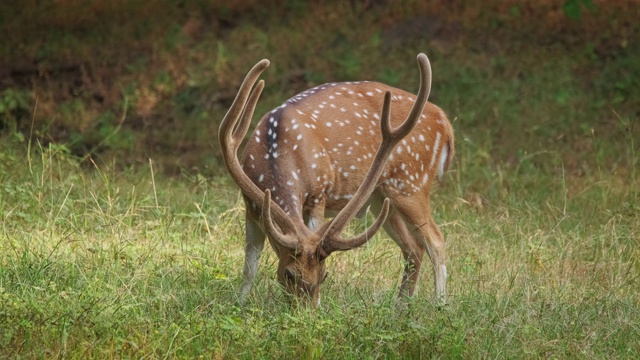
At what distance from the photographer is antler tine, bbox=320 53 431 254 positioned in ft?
20.3

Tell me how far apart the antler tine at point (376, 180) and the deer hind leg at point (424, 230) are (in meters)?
0.87

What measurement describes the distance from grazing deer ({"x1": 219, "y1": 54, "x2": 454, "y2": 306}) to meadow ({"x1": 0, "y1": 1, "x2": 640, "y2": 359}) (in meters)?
0.22

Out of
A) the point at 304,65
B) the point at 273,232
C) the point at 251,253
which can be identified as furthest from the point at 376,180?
the point at 304,65

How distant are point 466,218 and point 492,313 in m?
2.44

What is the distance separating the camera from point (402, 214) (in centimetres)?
741

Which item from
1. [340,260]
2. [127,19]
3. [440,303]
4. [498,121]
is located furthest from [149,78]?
[440,303]

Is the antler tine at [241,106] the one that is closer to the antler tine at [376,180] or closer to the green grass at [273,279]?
the antler tine at [376,180]

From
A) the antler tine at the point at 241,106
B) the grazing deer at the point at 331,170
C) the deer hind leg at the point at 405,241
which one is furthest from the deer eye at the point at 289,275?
the deer hind leg at the point at 405,241

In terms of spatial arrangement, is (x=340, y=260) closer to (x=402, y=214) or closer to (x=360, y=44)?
(x=402, y=214)

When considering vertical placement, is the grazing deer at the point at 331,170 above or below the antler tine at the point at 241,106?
below

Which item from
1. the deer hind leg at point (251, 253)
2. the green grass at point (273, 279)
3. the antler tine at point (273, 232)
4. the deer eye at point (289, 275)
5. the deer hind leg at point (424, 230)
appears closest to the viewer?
the green grass at point (273, 279)

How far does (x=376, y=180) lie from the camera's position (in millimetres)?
6488

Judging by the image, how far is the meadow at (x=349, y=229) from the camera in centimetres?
583

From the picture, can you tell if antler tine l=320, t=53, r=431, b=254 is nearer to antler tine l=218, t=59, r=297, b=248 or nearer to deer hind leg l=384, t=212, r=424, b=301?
antler tine l=218, t=59, r=297, b=248
